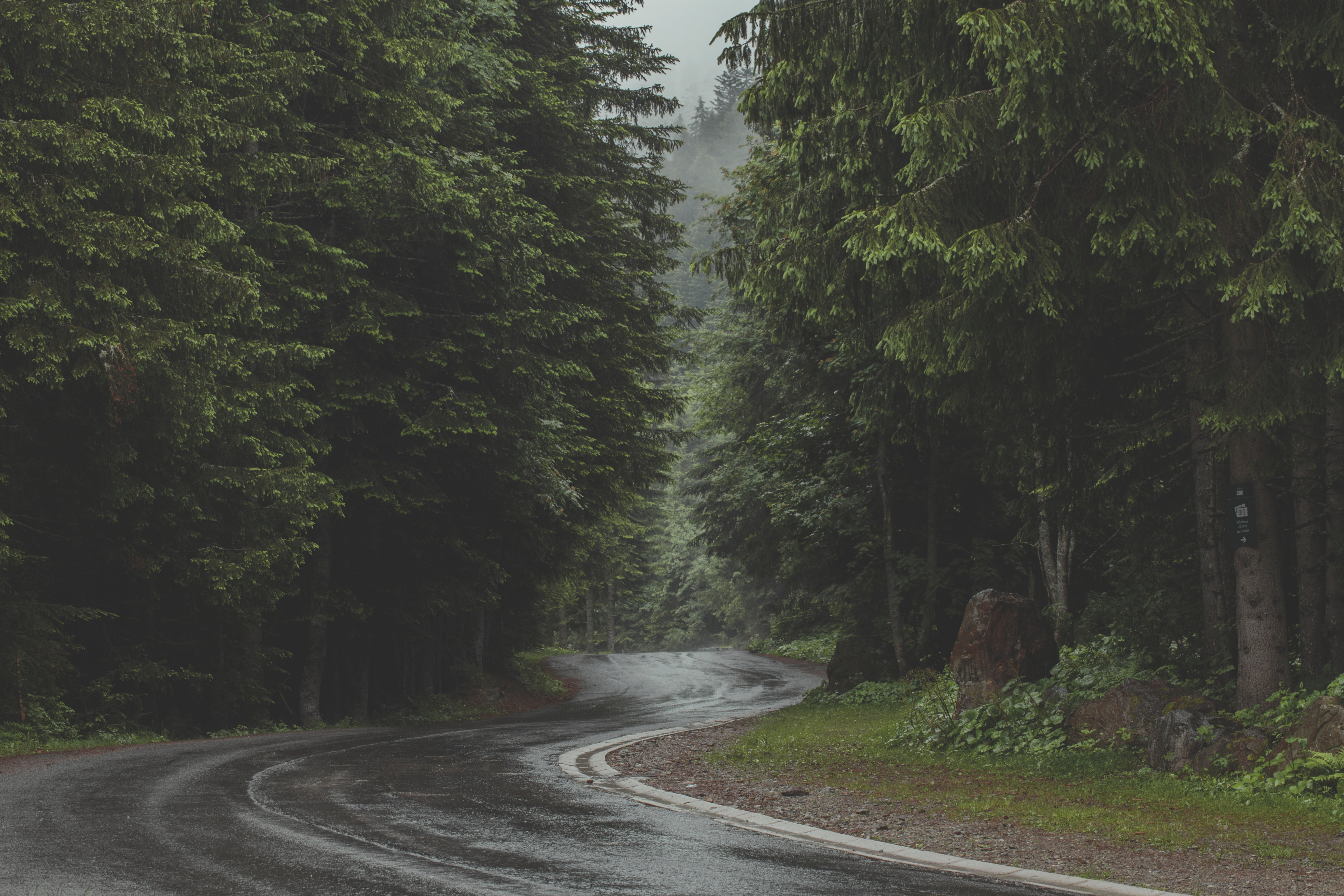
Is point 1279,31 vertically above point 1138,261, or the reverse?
point 1279,31

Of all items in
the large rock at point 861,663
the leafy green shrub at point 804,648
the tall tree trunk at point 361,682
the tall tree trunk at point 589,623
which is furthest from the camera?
the tall tree trunk at point 589,623

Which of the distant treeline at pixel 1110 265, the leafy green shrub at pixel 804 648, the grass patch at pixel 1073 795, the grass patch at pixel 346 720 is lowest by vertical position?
the leafy green shrub at pixel 804 648

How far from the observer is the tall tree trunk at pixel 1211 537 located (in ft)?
31.1

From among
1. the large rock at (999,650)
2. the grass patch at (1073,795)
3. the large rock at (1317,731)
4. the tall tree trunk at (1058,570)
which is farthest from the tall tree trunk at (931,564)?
the large rock at (1317,731)

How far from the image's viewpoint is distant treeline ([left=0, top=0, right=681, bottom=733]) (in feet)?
36.9

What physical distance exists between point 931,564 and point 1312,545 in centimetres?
979

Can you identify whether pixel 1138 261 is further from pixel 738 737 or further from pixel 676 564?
pixel 676 564

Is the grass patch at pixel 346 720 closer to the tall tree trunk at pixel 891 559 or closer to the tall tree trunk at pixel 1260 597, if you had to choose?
the tall tree trunk at pixel 891 559

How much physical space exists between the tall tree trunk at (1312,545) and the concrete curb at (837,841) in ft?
16.9

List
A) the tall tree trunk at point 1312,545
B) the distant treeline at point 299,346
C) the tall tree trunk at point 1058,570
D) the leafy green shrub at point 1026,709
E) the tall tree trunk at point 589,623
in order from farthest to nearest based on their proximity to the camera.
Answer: the tall tree trunk at point 589,623, the tall tree trunk at point 1058,570, the distant treeline at point 299,346, the leafy green shrub at point 1026,709, the tall tree trunk at point 1312,545

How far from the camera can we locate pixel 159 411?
38.8ft

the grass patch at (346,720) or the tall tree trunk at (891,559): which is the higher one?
the tall tree trunk at (891,559)

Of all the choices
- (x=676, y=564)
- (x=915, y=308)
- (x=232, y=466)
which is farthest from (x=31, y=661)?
(x=676, y=564)

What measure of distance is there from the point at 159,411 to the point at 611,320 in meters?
13.5
